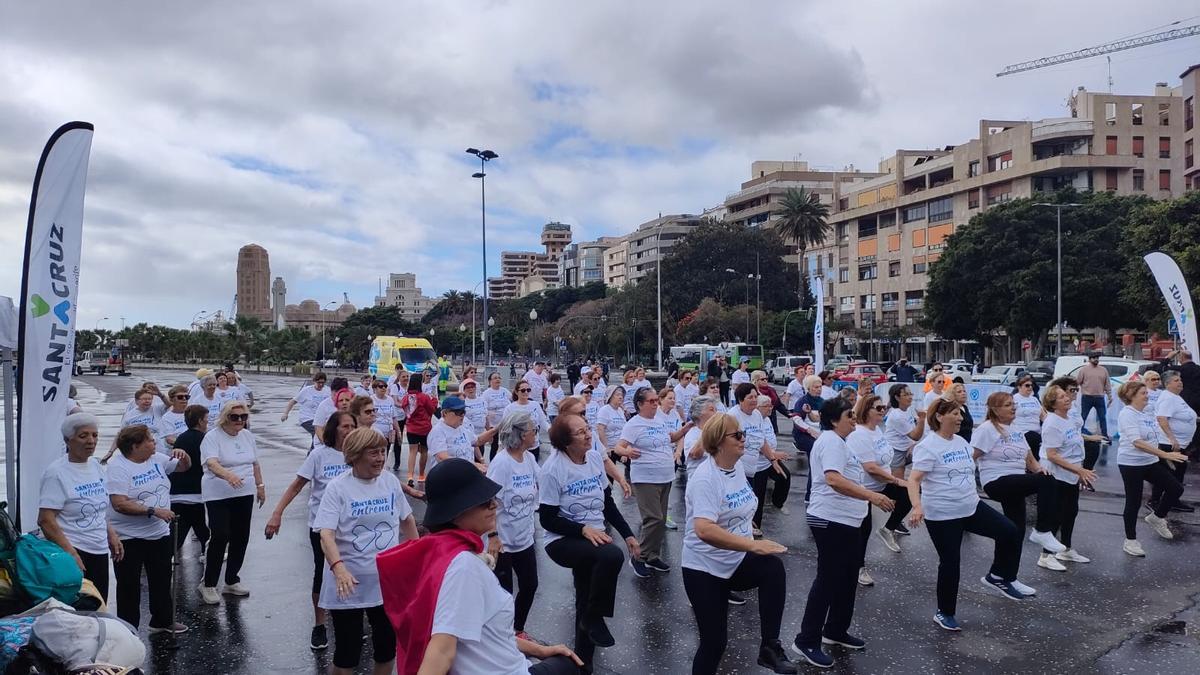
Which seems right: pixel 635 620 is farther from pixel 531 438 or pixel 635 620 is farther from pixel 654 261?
pixel 654 261

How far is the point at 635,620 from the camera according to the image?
20.3 feet

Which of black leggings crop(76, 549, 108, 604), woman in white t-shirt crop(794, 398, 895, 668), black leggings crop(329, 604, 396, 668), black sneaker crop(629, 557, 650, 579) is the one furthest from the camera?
black sneaker crop(629, 557, 650, 579)

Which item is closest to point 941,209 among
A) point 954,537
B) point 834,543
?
point 954,537

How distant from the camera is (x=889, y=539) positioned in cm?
841

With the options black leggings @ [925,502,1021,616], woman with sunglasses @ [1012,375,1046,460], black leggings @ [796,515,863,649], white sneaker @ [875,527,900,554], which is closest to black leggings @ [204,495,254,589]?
black leggings @ [796,515,863,649]

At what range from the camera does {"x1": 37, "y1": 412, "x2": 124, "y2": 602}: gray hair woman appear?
15.7ft

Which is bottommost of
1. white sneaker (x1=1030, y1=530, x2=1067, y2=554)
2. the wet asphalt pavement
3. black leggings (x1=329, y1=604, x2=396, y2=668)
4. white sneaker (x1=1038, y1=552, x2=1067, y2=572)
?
the wet asphalt pavement

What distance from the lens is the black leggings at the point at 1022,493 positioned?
22.7ft

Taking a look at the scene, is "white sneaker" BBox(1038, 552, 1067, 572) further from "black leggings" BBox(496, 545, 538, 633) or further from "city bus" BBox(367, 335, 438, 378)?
"city bus" BBox(367, 335, 438, 378)

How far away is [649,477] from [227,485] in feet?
11.9

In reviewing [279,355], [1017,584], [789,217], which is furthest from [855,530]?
[279,355]

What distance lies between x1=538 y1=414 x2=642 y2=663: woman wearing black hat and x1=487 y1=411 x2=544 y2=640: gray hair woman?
12 cm

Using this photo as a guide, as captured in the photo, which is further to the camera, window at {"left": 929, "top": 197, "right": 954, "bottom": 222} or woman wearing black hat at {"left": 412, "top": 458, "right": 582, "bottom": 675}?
window at {"left": 929, "top": 197, "right": 954, "bottom": 222}

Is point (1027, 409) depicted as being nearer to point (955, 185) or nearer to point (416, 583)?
point (416, 583)
